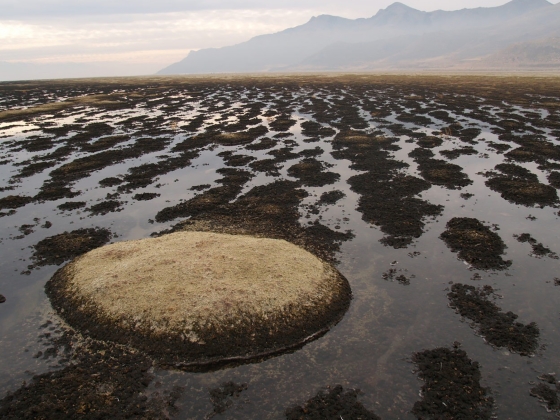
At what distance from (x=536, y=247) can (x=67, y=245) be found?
83.8 feet

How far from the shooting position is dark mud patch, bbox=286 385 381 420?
10.0 m

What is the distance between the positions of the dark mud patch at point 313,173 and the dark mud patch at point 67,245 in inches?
617

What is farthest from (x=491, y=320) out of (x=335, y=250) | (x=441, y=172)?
(x=441, y=172)

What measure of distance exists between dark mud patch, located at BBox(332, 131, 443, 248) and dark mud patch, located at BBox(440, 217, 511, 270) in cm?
169

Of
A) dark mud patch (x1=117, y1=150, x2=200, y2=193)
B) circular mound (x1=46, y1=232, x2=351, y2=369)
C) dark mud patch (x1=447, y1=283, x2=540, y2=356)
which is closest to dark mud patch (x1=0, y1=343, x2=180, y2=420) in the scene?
circular mound (x1=46, y1=232, x2=351, y2=369)

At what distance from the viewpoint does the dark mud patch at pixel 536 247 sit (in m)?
17.9

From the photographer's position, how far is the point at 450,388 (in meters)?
10.6

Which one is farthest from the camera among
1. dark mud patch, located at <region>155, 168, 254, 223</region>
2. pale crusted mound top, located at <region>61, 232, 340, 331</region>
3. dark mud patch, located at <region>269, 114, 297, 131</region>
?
dark mud patch, located at <region>269, 114, 297, 131</region>

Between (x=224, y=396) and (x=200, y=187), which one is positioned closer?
(x=224, y=396)

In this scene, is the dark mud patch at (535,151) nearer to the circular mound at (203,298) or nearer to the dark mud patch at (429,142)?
the dark mud patch at (429,142)

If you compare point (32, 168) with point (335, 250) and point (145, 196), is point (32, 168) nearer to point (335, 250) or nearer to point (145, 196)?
point (145, 196)

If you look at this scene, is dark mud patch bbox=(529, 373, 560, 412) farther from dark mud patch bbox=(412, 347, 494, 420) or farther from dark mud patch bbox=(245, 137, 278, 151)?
dark mud patch bbox=(245, 137, 278, 151)

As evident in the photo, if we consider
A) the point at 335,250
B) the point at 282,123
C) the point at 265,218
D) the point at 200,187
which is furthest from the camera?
the point at 282,123

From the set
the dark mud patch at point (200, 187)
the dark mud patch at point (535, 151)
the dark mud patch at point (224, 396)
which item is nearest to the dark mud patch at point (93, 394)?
the dark mud patch at point (224, 396)
